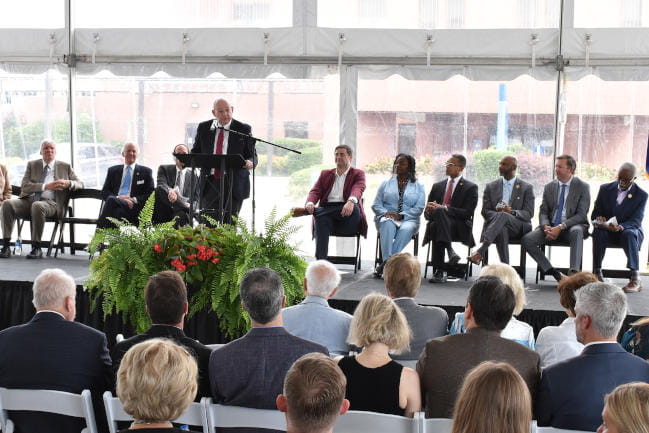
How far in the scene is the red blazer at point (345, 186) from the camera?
742cm

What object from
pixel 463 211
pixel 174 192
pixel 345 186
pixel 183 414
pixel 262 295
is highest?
pixel 345 186

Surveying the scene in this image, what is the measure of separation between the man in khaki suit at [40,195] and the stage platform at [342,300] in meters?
0.78

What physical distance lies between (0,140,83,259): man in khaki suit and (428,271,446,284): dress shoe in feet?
12.9

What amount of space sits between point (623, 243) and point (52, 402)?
5398mm

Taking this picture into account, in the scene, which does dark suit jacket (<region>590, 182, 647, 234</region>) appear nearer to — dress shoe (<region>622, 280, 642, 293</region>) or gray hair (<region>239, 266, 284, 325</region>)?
dress shoe (<region>622, 280, 642, 293</region>)

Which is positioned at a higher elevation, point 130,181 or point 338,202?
point 130,181

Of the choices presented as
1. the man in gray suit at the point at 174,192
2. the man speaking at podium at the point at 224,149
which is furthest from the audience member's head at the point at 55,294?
the man in gray suit at the point at 174,192

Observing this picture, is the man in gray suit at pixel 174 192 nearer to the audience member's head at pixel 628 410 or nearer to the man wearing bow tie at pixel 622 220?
the man wearing bow tie at pixel 622 220

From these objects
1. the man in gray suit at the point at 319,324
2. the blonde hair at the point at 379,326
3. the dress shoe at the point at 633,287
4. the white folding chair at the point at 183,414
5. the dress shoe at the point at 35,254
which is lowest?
the dress shoe at the point at 633,287

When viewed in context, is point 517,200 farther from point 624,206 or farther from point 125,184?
point 125,184

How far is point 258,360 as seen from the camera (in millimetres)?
2863

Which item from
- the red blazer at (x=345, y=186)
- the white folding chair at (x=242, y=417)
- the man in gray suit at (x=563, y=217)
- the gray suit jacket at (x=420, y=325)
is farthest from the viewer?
the red blazer at (x=345, y=186)

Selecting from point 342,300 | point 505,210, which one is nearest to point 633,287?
point 505,210

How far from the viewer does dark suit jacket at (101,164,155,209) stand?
8164 mm
